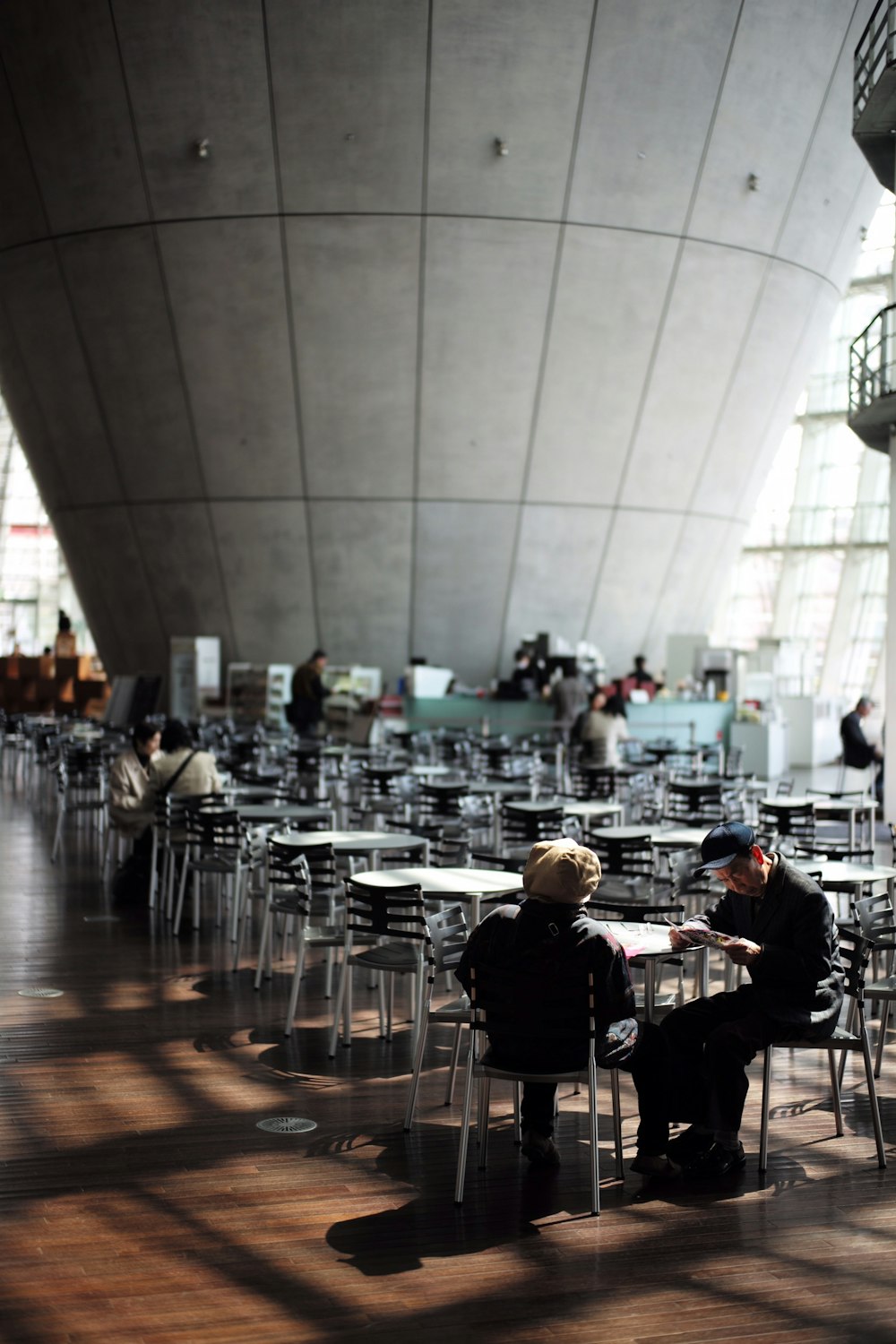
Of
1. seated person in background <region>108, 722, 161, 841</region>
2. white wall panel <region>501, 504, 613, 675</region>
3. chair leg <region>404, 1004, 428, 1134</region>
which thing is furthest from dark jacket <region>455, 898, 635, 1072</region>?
white wall panel <region>501, 504, 613, 675</region>

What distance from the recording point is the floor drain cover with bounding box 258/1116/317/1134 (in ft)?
16.0

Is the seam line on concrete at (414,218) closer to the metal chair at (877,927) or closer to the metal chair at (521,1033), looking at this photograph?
the metal chair at (877,927)

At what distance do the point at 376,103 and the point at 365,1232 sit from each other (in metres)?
15.5

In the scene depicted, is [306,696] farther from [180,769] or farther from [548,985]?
[548,985]

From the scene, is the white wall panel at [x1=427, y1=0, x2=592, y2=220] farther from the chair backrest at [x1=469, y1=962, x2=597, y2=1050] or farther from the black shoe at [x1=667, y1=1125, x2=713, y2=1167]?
the black shoe at [x1=667, y1=1125, x2=713, y2=1167]

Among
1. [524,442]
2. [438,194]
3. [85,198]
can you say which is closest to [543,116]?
[438,194]

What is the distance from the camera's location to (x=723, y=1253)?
3.88m

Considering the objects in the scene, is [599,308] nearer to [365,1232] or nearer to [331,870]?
[331,870]

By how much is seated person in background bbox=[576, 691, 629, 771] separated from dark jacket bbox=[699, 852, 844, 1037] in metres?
8.34

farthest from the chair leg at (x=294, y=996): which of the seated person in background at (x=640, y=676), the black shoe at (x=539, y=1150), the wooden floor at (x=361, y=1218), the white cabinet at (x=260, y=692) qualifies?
the seated person in background at (x=640, y=676)

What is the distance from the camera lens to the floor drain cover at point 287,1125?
4891mm

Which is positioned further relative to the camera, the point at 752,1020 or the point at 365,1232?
the point at 752,1020

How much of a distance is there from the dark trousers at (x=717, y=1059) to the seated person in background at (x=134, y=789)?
5.68 metres

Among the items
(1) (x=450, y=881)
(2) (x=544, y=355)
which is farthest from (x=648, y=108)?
(1) (x=450, y=881)
